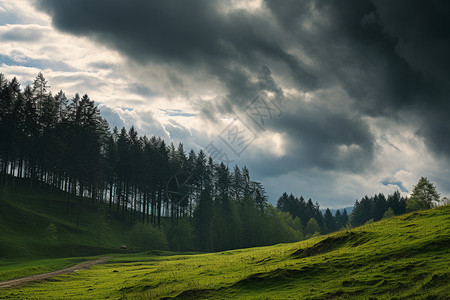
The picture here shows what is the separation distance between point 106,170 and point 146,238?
1313 inches

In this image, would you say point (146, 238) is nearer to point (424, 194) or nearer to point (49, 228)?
point (49, 228)

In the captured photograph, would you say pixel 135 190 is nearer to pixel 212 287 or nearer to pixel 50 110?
pixel 50 110

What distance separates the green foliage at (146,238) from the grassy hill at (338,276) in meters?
51.8

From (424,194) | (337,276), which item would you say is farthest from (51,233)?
(424,194)

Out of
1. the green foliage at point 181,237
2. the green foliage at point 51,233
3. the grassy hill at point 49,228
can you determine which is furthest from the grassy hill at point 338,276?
the green foliage at point 181,237

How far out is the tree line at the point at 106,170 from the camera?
3915 inches

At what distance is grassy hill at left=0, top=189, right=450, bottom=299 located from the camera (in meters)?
20.3

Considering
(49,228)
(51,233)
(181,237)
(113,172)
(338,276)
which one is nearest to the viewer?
(338,276)

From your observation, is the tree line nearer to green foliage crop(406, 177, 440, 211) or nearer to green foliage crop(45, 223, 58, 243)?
green foliage crop(45, 223, 58, 243)

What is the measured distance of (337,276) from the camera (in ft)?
79.6

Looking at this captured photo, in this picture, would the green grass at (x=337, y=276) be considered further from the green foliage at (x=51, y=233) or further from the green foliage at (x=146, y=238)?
the green foliage at (x=146, y=238)

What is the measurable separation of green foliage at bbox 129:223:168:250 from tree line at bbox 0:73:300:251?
518cm

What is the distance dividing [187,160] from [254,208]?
3761 centimetres

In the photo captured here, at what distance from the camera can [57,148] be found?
325ft
